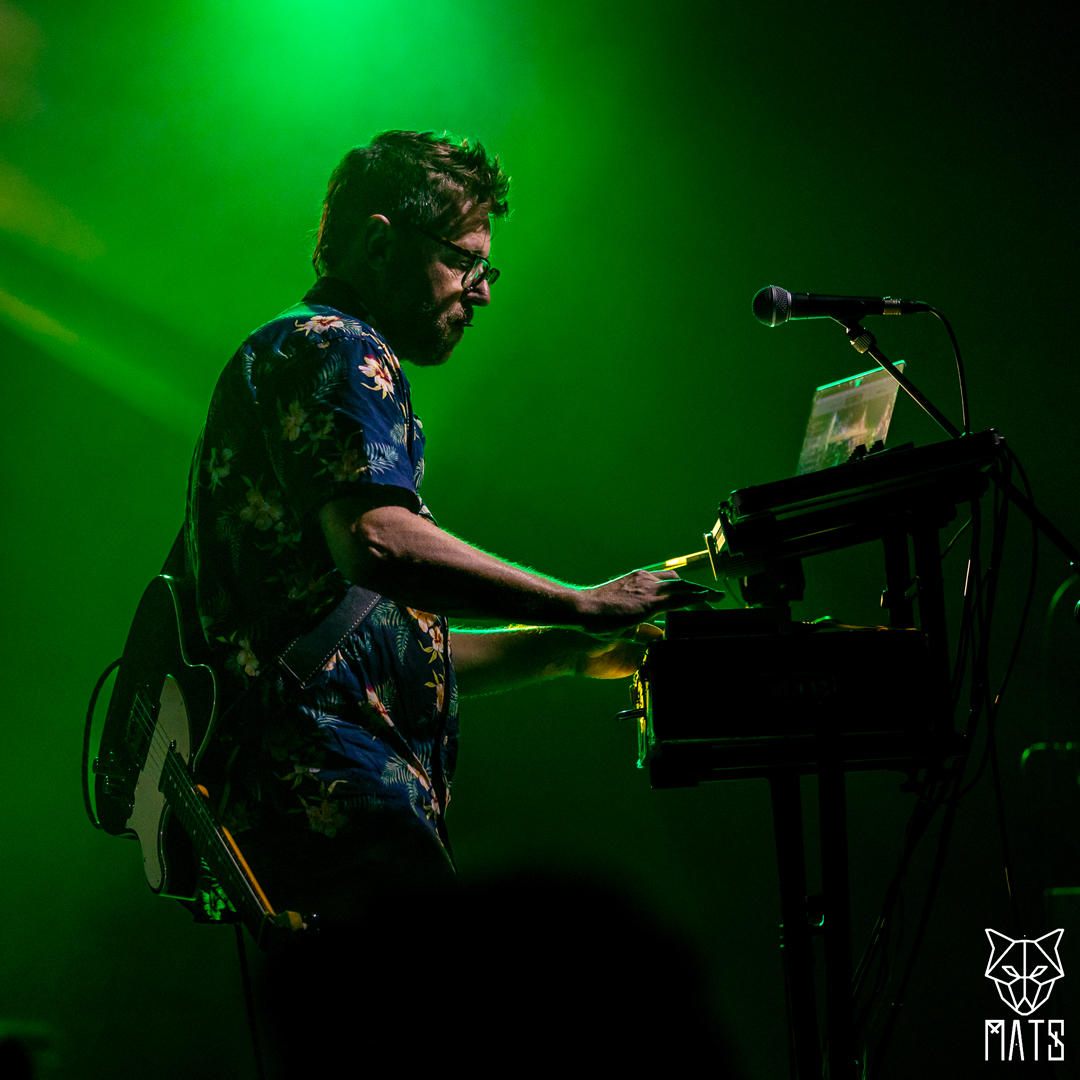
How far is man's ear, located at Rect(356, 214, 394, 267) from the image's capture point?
1.76m

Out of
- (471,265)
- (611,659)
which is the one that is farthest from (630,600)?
(471,265)

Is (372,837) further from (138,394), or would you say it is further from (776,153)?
(776,153)

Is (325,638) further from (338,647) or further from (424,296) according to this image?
(424,296)

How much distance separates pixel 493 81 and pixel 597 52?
1.42ft

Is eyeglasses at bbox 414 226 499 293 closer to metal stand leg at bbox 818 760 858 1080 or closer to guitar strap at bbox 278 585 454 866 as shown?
guitar strap at bbox 278 585 454 866

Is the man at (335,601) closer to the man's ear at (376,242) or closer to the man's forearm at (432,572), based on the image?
the man's forearm at (432,572)

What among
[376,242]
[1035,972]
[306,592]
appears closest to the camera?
[306,592]

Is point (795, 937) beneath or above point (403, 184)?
beneath

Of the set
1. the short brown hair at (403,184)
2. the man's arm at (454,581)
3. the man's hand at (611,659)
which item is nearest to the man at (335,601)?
the man's arm at (454,581)

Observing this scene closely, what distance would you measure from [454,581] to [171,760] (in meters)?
0.55

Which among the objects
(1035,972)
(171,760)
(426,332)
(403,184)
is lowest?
(1035,972)

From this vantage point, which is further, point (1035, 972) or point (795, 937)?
point (1035, 972)

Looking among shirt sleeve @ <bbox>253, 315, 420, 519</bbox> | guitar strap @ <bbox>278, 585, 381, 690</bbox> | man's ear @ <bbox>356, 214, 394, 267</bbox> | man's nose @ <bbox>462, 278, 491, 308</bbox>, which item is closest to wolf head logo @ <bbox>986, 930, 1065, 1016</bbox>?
guitar strap @ <bbox>278, 585, 381, 690</bbox>

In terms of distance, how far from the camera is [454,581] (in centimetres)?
138
